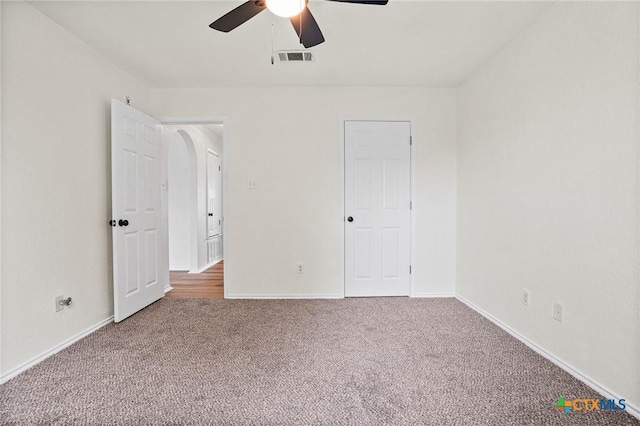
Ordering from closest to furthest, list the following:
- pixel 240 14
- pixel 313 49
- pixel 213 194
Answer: pixel 240 14, pixel 313 49, pixel 213 194

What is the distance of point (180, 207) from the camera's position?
486cm

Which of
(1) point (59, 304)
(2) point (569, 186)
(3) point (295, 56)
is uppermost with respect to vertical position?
(3) point (295, 56)

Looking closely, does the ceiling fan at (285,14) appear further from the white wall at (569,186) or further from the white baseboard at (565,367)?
the white baseboard at (565,367)

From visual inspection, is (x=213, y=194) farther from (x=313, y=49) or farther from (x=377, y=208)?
(x=313, y=49)

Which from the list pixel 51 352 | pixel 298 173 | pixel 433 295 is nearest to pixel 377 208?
pixel 298 173

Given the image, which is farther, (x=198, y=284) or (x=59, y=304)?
(x=198, y=284)

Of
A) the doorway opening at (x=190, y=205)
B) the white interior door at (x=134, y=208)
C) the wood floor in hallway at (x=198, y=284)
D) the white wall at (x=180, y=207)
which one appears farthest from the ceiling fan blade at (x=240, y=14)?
the white wall at (x=180, y=207)

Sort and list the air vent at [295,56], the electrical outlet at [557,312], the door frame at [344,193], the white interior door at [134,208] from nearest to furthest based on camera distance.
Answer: the electrical outlet at [557,312] < the air vent at [295,56] < the white interior door at [134,208] < the door frame at [344,193]

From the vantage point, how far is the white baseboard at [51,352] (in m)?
1.80

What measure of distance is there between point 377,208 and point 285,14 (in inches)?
87.6

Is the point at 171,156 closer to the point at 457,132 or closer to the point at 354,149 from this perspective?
the point at 354,149

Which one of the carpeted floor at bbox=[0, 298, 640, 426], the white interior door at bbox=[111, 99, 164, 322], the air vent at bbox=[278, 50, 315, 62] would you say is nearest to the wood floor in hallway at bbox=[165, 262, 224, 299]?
the white interior door at bbox=[111, 99, 164, 322]

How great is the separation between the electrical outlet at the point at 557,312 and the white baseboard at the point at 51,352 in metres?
3.49

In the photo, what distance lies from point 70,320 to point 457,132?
158 inches
